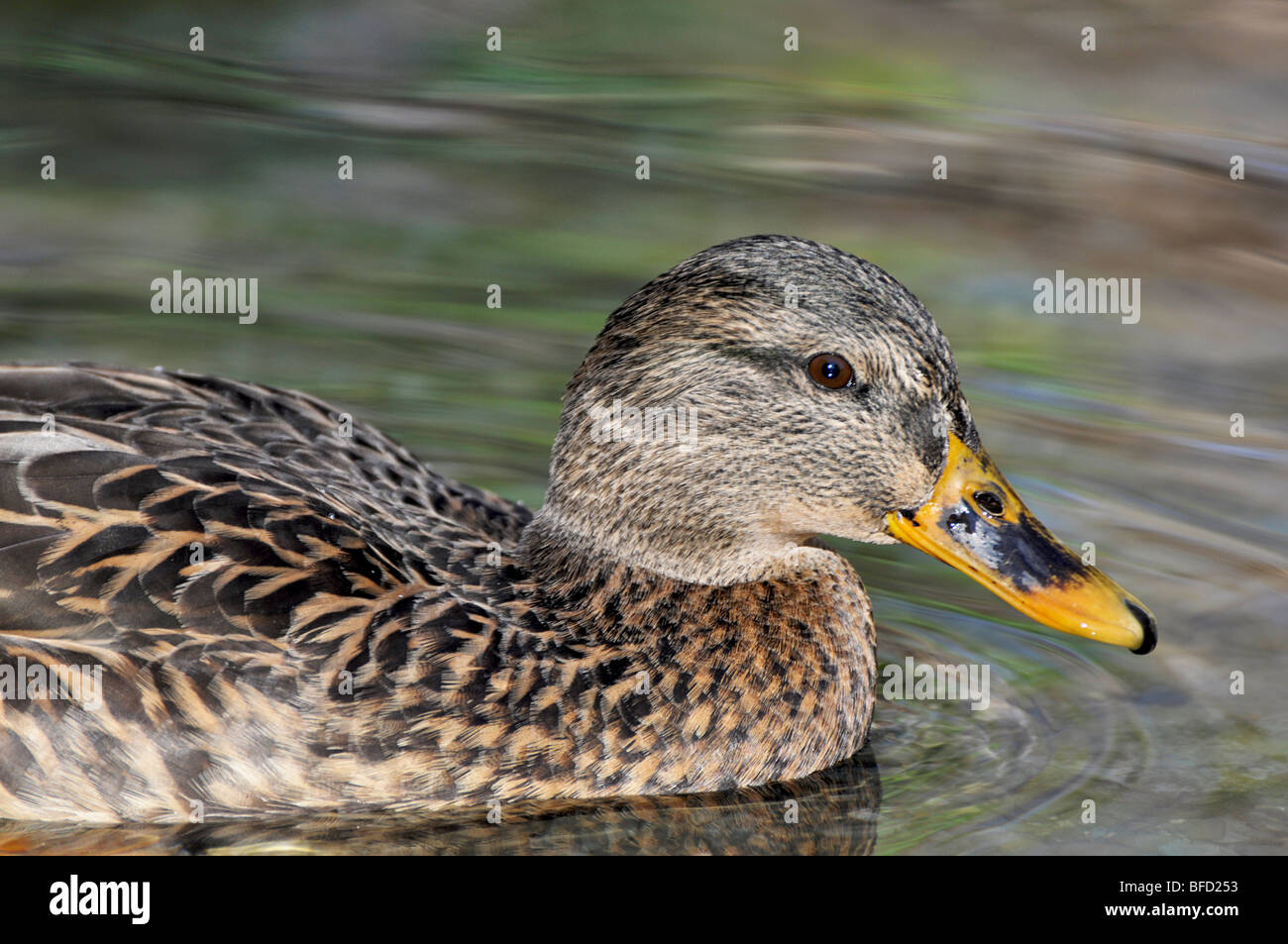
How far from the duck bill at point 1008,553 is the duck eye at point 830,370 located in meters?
0.38

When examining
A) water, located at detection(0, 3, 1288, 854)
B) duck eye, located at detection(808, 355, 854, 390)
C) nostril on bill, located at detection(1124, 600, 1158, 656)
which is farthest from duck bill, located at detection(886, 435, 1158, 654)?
water, located at detection(0, 3, 1288, 854)

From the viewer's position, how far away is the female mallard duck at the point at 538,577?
5531 millimetres

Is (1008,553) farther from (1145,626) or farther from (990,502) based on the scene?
(1145,626)

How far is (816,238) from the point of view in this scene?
9.73 metres

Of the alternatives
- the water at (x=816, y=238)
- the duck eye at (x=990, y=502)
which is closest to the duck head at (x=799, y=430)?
the duck eye at (x=990, y=502)

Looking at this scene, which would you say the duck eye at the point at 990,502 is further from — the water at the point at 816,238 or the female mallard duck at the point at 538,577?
the water at the point at 816,238

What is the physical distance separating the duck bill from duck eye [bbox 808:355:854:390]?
38 cm

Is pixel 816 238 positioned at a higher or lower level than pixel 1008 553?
higher

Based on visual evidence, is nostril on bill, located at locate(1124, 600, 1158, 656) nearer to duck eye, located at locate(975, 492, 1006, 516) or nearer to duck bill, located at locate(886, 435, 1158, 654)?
duck bill, located at locate(886, 435, 1158, 654)

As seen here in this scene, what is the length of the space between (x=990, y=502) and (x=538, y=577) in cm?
147

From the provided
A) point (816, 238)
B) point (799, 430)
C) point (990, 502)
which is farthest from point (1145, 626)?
point (816, 238)

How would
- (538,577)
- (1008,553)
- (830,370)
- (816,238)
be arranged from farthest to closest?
(816,238)
(538,577)
(1008,553)
(830,370)

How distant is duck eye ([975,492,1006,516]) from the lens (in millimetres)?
5895

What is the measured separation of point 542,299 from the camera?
359 inches
